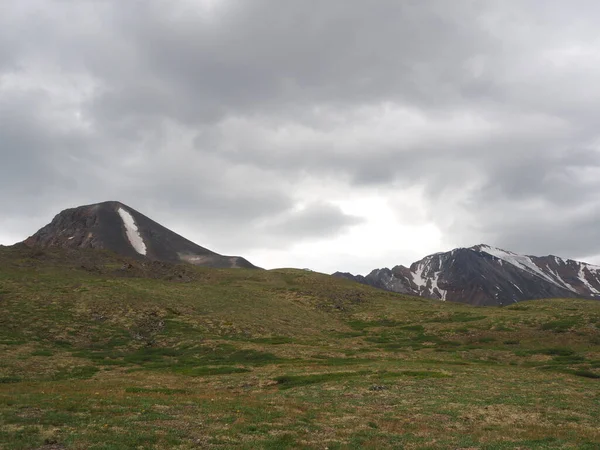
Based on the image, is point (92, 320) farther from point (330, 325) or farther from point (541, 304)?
point (541, 304)

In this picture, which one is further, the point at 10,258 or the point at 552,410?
the point at 10,258

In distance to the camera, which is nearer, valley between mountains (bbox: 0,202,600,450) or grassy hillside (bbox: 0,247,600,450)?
valley between mountains (bbox: 0,202,600,450)

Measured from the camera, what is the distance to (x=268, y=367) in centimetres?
5834

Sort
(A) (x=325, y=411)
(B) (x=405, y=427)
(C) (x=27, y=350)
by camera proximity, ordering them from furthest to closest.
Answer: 1. (C) (x=27, y=350)
2. (A) (x=325, y=411)
3. (B) (x=405, y=427)

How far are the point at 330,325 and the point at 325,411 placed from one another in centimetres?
7164

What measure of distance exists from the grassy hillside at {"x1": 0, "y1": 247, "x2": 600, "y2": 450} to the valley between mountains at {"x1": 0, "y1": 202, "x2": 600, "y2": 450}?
0.77 ft

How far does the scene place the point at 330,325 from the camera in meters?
103

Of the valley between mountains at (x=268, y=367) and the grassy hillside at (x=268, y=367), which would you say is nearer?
the valley between mountains at (x=268, y=367)

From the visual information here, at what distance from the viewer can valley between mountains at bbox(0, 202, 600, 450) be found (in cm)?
2488

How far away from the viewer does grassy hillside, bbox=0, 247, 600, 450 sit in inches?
984

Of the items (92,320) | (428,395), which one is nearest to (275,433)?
(428,395)

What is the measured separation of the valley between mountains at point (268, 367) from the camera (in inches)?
979

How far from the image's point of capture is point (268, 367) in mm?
58344

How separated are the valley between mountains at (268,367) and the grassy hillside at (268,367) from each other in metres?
0.23
